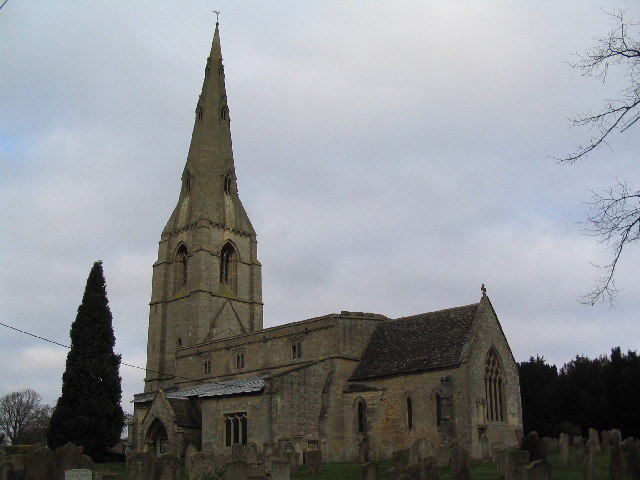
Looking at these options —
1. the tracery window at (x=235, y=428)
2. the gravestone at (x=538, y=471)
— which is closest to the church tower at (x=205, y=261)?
the tracery window at (x=235, y=428)

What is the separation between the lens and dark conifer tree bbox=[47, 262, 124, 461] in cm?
3525

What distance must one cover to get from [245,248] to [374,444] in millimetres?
23209

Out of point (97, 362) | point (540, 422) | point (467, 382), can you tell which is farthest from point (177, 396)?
point (540, 422)

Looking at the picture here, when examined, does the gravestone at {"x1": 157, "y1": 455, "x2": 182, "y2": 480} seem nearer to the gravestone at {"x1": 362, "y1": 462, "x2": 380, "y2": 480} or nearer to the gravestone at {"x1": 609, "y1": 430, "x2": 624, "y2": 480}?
the gravestone at {"x1": 362, "y1": 462, "x2": 380, "y2": 480}

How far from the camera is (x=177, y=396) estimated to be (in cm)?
3781

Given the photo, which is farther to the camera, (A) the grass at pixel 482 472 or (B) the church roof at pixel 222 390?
(B) the church roof at pixel 222 390

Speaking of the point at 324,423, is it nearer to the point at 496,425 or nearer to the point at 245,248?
the point at 496,425

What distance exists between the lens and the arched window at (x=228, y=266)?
167 ft

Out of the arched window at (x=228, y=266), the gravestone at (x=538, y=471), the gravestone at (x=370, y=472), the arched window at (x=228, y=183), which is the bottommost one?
the gravestone at (x=370, y=472)

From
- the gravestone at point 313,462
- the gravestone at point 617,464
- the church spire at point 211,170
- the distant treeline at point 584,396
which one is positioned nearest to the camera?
the gravestone at point 617,464

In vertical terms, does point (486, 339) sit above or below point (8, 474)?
above

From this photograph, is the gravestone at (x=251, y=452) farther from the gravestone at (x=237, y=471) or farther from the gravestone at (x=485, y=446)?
the gravestone at (x=237, y=471)

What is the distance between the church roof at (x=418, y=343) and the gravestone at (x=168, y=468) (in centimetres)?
1554

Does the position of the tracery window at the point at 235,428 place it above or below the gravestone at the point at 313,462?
above
